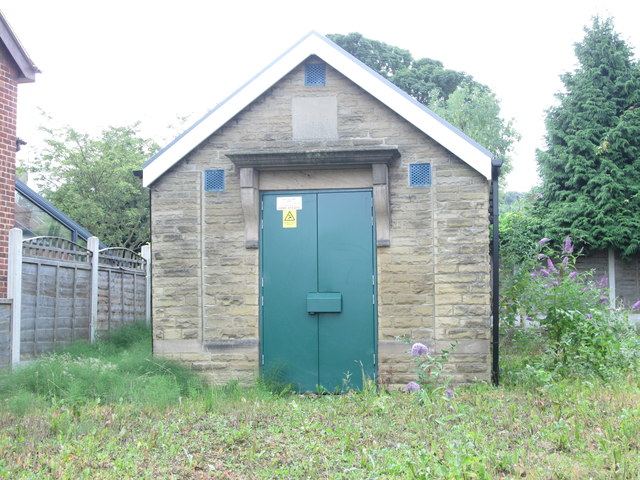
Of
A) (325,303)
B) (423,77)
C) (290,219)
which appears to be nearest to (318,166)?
(290,219)

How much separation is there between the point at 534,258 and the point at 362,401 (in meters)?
4.61

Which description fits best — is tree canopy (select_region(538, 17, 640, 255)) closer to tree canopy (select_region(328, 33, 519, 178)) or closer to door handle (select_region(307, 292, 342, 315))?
tree canopy (select_region(328, 33, 519, 178))

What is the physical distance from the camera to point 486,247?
30.2ft

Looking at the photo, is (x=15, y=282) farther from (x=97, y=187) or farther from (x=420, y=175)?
(x=97, y=187)

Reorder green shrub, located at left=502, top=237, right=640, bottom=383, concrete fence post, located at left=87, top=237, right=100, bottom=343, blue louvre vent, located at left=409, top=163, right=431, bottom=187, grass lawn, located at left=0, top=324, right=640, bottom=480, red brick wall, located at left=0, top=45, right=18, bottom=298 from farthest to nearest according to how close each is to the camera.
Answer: concrete fence post, located at left=87, top=237, right=100, bottom=343 < red brick wall, located at left=0, top=45, right=18, bottom=298 < blue louvre vent, located at left=409, top=163, right=431, bottom=187 < green shrub, located at left=502, top=237, right=640, bottom=383 < grass lawn, located at left=0, top=324, right=640, bottom=480

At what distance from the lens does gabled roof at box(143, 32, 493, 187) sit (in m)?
9.20

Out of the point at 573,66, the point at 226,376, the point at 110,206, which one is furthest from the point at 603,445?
the point at 110,206

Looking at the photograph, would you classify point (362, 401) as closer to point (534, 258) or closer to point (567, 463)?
point (567, 463)

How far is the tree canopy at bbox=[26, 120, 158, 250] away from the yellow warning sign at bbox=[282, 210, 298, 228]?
1731 centimetres

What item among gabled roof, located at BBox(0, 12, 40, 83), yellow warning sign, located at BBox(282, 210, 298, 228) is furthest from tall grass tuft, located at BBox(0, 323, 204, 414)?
gabled roof, located at BBox(0, 12, 40, 83)

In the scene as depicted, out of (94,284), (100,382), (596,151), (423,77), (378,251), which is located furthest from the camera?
(423,77)

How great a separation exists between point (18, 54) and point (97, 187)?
1565 cm

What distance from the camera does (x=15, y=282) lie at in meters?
10.3

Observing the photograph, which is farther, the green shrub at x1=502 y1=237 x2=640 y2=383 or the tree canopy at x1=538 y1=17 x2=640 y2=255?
the tree canopy at x1=538 y1=17 x2=640 y2=255
